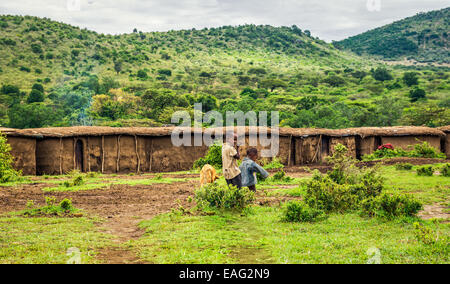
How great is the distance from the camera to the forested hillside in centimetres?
3988

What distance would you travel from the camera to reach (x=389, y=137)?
932 inches

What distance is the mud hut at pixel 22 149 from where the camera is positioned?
17.6 m

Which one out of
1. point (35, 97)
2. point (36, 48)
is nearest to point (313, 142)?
point (35, 97)

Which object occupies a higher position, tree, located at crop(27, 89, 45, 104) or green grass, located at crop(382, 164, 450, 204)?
tree, located at crop(27, 89, 45, 104)

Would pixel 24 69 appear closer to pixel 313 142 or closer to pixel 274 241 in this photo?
pixel 313 142

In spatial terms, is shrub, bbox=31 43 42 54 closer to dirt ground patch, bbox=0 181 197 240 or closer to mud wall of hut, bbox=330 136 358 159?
mud wall of hut, bbox=330 136 358 159

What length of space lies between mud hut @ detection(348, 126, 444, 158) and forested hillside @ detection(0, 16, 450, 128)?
30.0 ft

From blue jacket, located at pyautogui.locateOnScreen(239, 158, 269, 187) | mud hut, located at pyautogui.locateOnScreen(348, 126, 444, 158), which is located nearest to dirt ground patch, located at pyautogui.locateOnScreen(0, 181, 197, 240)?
blue jacket, located at pyautogui.locateOnScreen(239, 158, 269, 187)

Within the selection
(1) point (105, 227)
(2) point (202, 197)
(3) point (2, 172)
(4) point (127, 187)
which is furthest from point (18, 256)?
(3) point (2, 172)

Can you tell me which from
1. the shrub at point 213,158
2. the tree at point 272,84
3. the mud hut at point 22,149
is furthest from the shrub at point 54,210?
the tree at point 272,84

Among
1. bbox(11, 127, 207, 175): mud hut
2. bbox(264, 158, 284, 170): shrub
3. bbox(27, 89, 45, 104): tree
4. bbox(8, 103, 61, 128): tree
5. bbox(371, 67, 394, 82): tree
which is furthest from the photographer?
bbox(371, 67, 394, 82): tree

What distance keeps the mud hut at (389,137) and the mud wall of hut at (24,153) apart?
48.5 ft

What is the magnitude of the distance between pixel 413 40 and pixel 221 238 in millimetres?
117265

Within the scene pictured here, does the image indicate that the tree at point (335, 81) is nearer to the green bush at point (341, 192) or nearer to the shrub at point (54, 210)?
the green bush at point (341, 192)
